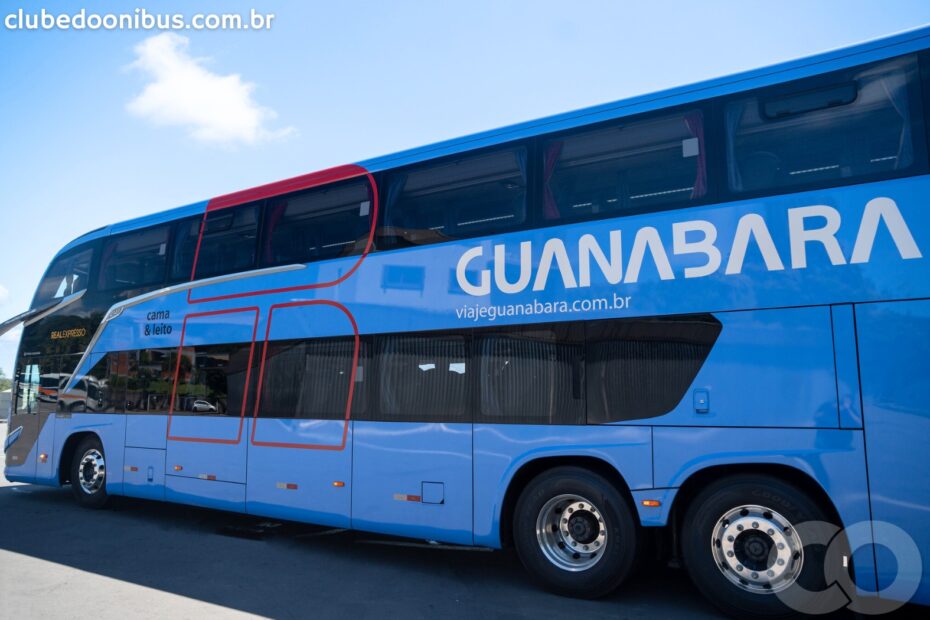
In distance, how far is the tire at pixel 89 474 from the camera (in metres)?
9.77

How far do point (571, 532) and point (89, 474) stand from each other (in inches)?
304

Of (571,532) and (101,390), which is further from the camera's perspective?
(101,390)

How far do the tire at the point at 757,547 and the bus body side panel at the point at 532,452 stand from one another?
1.75 feet

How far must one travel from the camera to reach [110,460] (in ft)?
31.5

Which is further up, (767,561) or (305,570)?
(767,561)

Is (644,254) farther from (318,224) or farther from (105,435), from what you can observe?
(105,435)

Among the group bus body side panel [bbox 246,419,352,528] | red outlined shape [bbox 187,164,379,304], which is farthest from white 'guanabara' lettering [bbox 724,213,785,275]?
bus body side panel [bbox 246,419,352,528]

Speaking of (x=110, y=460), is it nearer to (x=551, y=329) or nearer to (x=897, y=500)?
(x=551, y=329)

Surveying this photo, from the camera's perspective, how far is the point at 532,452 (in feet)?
19.2

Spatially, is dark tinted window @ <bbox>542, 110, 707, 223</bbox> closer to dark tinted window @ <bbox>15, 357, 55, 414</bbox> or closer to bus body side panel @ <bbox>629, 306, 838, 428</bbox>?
bus body side panel @ <bbox>629, 306, 838, 428</bbox>

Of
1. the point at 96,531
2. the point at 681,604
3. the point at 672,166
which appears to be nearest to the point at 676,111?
the point at 672,166

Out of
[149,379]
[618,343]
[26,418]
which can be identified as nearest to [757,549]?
[618,343]

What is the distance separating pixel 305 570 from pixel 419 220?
3.63 metres

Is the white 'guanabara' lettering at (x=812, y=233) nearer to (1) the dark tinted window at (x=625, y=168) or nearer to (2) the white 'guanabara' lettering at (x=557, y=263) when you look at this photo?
(1) the dark tinted window at (x=625, y=168)
